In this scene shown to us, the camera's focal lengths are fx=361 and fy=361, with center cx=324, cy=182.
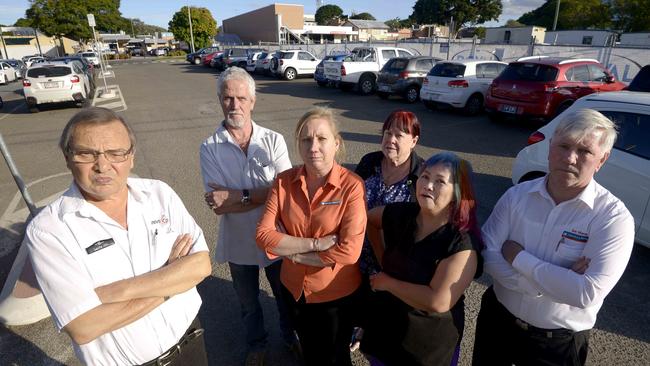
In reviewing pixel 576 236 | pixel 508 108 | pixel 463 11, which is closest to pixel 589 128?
pixel 576 236

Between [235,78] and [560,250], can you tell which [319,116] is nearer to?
[235,78]

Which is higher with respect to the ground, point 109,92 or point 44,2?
point 44,2

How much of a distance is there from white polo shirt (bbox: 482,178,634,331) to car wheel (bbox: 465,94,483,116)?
9.75 m

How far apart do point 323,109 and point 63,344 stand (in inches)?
110

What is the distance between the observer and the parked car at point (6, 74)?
81.2 ft

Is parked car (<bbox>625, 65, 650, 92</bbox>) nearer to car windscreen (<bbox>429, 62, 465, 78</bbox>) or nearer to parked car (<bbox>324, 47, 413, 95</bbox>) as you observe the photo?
car windscreen (<bbox>429, 62, 465, 78</bbox>)

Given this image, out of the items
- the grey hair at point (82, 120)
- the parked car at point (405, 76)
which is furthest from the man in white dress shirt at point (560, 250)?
the parked car at point (405, 76)

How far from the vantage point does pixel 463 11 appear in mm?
57312

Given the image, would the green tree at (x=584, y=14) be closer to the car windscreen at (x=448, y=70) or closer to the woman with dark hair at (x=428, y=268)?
the car windscreen at (x=448, y=70)

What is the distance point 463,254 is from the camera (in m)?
1.64

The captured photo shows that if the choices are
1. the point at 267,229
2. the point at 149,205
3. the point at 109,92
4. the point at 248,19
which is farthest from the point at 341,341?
the point at 248,19

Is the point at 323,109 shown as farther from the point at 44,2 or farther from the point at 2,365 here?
the point at 44,2

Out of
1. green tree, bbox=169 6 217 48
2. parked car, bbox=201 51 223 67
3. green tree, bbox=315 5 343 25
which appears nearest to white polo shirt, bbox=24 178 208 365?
parked car, bbox=201 51 223 67

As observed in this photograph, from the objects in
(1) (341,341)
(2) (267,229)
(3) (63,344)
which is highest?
(2) (267,229)
